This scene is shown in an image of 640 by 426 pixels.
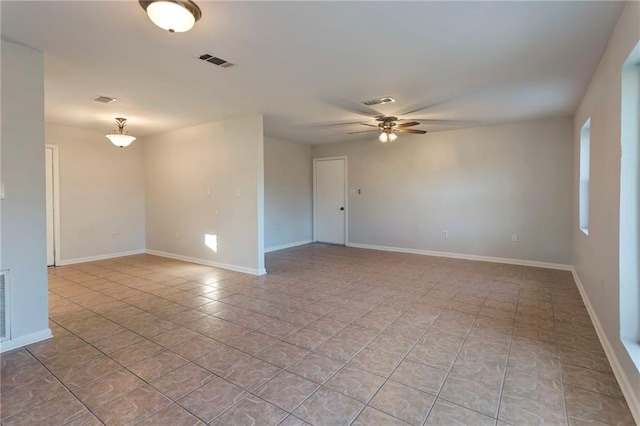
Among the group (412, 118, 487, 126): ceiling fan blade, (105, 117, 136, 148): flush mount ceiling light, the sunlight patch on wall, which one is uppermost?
A: (412, 118, 487, 126): ceiling fan blade

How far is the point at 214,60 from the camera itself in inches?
114

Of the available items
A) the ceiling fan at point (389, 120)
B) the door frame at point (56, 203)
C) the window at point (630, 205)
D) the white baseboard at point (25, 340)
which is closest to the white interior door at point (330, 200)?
the ceiling fan at point (389, 120)

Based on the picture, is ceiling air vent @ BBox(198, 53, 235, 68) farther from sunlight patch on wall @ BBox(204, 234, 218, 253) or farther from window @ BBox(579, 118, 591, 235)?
window @ BBox(579, 118, 591, 235)

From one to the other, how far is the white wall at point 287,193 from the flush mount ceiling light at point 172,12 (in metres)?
4.81

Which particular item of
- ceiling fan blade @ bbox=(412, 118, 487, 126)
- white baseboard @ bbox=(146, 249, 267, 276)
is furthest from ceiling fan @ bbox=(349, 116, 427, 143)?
white baseboard @ bbox=(146, 249, 267, 276)

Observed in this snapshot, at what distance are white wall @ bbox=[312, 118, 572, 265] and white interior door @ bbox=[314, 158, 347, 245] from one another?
0.87 ft

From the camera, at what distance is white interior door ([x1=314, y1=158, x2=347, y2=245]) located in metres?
7.64

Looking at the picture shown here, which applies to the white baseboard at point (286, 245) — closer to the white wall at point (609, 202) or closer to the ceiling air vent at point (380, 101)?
the ceiling air vent at point (380, 101)

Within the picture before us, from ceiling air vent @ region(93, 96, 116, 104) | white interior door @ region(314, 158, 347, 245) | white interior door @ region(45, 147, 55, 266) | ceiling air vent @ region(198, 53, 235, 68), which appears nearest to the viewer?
ceiling air vent @ region(198, 53, 235, 68)

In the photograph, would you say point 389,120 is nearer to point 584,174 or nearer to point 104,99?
point 584,174

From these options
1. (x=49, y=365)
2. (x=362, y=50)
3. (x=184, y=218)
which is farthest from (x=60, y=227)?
(x=362, y=50)

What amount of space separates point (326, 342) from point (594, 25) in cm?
318

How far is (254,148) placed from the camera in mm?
4844

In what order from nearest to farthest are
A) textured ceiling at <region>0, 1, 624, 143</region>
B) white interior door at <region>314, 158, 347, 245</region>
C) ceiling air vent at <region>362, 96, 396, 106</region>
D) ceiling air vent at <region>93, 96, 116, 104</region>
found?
1. textured ceiling at <region>0, 1, 624, 143</region>
2. ceiling air vent at <region>93, 96, 116, 104</region>
3. ceiling air vent at <region>362, 96, 396, 106</region>
4. white interior door at <region>314, 158, 347, 245</region>
